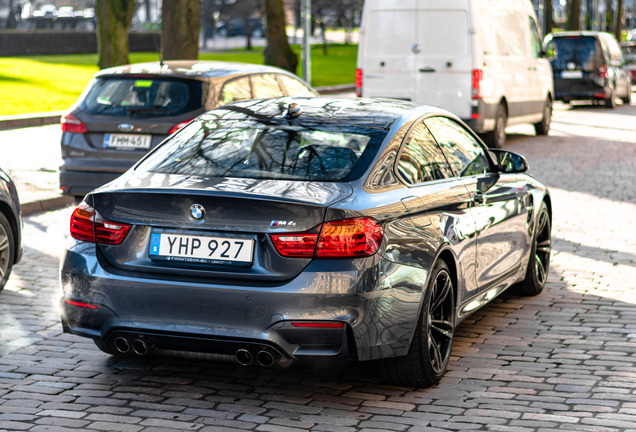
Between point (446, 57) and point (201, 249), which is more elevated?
point (446, 57)

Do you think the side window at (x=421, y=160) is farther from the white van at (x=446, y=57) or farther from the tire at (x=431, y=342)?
the white van at (x=446, y=57)

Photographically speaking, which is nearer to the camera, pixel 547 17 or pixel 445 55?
pixel 445 55

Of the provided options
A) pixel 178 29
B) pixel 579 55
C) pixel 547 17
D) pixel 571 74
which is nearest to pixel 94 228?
pixel 178 29

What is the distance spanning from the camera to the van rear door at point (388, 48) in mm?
17875

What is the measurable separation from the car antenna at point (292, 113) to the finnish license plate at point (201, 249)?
1.09 meters

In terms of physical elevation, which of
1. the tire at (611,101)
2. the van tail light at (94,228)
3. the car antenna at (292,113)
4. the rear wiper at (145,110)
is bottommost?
the tire at (611,101)

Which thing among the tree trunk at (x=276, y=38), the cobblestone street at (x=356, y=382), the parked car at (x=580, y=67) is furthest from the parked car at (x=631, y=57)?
the cobblestone street at (x=356, y=382)

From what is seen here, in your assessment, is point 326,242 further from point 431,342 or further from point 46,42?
point 46,42

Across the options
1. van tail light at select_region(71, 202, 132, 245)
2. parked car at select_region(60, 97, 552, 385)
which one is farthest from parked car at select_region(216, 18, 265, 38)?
van tail light at select_region(71, 202, 132, 245)

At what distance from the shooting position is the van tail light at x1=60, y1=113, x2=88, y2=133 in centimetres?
1066

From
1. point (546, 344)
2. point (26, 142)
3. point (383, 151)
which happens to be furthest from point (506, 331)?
point (26, 142)

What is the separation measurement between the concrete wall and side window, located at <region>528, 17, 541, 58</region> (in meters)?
26.8

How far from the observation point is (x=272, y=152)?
5484mm

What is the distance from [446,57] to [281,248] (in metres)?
13.2
